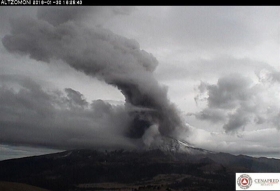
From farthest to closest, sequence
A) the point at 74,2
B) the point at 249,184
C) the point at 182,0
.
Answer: the point at 249,184 < the point at 74,2 < the point at 182,0

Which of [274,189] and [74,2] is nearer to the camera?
[74,2]

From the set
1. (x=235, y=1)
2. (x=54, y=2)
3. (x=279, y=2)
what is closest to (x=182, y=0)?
(x=235, y=1)

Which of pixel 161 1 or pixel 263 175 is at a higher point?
pixel 161 1

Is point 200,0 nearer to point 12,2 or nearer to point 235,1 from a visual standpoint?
point 235,1

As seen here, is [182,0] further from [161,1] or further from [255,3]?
[255,3]

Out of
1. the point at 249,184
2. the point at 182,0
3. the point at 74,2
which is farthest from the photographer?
the point at 249,184

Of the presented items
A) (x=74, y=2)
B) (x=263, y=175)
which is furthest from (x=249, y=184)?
(x=74, y=2)
